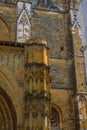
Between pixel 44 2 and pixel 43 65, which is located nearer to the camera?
pixel 43 65

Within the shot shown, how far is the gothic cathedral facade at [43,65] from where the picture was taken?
866 centimetres

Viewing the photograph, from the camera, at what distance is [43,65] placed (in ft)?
29.6

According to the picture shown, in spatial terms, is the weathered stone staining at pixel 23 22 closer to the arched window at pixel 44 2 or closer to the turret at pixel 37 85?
the arched window at pixel 44 2

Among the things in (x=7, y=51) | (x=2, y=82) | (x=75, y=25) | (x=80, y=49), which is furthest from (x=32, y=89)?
(x=75, y=25)

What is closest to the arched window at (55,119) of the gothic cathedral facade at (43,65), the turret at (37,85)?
the gothic cathedral facade at (43,65)

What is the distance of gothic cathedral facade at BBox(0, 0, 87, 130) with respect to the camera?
8.66 meters

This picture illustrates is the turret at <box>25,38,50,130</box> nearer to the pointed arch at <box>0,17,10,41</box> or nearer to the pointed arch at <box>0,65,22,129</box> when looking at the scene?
the pointed arch at <box>0,65,22,129</box>

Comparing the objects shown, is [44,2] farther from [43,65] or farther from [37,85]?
[37,85]

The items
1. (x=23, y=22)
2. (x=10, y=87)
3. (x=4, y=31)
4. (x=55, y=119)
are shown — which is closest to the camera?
(x=10, y=87)

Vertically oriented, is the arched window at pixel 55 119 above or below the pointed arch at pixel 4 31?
below

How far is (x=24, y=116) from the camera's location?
839cm

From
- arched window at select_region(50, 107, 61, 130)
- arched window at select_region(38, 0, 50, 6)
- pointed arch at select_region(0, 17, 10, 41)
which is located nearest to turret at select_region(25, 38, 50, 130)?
arched window at select_region(50, 107, 61, 130)

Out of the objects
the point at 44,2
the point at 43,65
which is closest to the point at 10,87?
the point at 43,65

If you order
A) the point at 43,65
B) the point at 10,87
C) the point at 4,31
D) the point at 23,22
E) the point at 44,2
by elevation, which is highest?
the point at 44,2
